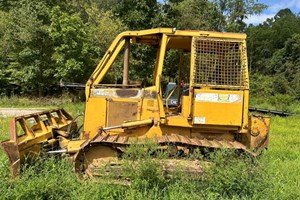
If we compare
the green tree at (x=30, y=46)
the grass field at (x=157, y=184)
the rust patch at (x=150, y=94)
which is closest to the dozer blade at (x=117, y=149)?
the grass field at (x=157, y=184)

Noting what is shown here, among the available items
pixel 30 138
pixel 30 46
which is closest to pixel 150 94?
pixel 30 138

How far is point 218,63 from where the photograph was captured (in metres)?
5.97

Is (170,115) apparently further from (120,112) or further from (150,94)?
(120,112)

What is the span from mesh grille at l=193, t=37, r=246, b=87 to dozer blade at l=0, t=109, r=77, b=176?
9.20ft

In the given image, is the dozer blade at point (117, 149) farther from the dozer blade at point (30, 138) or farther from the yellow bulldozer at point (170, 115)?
the dozer blade at point (30, 138)

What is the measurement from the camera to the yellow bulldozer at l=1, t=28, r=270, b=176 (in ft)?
18.5

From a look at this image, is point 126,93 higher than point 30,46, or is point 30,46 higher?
point 30,46

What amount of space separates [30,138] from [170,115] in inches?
92.0

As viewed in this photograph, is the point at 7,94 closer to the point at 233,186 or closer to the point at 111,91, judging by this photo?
the point at 111,91

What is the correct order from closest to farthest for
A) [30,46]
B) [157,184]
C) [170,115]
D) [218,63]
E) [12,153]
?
[157,184] < [12,153] < [218,63] < [170,115] < [30,46]

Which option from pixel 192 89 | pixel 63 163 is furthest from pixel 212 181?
pixel 63 163

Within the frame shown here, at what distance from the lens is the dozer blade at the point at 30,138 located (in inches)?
217

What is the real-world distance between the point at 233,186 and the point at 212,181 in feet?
0.96

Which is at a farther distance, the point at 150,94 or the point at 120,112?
the point at 120,112
